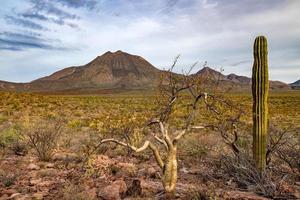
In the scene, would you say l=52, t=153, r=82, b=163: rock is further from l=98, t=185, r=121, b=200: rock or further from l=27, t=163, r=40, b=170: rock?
l=98, t=185, r=121, b=200: rock

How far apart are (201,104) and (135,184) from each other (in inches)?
92.7

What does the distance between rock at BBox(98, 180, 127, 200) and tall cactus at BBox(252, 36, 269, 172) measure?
2.77 m

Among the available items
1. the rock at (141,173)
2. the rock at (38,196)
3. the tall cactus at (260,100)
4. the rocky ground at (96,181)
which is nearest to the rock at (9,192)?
the rocky ground at (96,181)

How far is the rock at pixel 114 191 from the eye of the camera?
6289mm

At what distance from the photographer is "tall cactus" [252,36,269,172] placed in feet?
24.2

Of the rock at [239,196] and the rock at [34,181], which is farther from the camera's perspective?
the rock at [34,181]

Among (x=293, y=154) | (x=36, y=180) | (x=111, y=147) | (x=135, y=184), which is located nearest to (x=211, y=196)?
(x=135, y=184)

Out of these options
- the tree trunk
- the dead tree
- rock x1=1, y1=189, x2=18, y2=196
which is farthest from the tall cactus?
rock x1=1, y1=189, x2=18, y2=196

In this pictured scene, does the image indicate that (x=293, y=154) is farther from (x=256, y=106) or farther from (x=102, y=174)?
(x=102, y=174)

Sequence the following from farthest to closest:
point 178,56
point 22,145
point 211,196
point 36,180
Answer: point 22,145 → point 36,180 → point 178,56 → point 211,196

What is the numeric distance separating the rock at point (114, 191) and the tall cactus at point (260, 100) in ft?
9.10

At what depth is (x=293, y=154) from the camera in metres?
8.10

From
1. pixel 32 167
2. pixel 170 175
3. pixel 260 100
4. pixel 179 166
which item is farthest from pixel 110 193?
pixel 260 100

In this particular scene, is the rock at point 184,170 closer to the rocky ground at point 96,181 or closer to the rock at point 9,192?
the rocky ground at point 96,181
